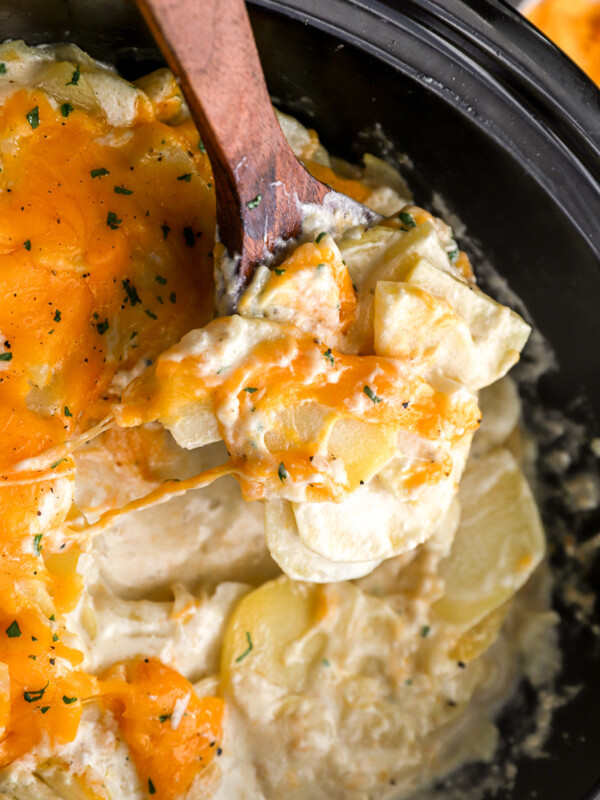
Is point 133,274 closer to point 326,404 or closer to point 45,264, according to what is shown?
point 45,264

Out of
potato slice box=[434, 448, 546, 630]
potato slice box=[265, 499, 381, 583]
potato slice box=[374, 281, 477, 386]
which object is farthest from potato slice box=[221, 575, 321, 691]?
potato slice box=[374, 281, 477, 386]

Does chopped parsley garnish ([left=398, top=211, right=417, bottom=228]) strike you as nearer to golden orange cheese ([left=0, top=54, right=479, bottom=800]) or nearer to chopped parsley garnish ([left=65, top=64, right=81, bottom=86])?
golden orange cheese ([left=0, top=54, right=479, bottom=800])

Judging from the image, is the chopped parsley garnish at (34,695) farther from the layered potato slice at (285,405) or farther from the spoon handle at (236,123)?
the spoon handle at (236,123)

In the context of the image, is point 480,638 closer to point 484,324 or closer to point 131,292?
point 484,324

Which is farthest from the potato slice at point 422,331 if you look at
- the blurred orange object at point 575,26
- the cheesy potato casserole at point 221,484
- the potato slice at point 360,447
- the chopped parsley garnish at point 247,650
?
the blurred orange object at point 575,26

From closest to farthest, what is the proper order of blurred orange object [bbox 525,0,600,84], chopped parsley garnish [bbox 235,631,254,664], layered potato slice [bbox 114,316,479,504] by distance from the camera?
1. layered potato slice [bbox 114,316,479,504]
2. chopped parsley garnish [bbox 235,631,254,664]
3. blurred orange object [bbox 525,0,600,84]

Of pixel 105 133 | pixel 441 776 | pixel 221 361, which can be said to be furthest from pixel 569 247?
pixel 441 776
